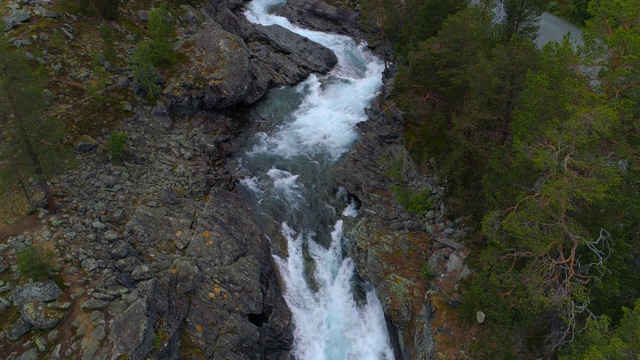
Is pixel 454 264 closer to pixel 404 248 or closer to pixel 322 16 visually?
pixel 404 248

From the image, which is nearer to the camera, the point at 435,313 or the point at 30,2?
the point at 435,313

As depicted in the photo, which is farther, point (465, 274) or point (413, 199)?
point (413, 199)

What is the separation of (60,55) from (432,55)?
2731 cm

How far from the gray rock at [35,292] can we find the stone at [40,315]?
267 mm

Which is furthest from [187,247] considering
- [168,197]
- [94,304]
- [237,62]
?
[237,62]

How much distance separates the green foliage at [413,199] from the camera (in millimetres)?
25812

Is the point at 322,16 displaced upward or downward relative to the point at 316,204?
upward

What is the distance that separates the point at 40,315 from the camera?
16.5 metres

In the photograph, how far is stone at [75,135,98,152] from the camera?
2476cm

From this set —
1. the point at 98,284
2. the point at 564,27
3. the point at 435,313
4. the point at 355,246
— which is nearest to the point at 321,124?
the point at 355,246

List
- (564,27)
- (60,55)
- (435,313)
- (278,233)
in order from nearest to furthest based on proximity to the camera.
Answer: (435,313) → (278,233) → (60,55) → (564,27)

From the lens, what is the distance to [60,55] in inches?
1153

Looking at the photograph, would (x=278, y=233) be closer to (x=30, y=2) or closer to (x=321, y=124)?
(x=321, y=124)

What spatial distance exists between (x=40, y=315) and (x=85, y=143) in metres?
12.1
